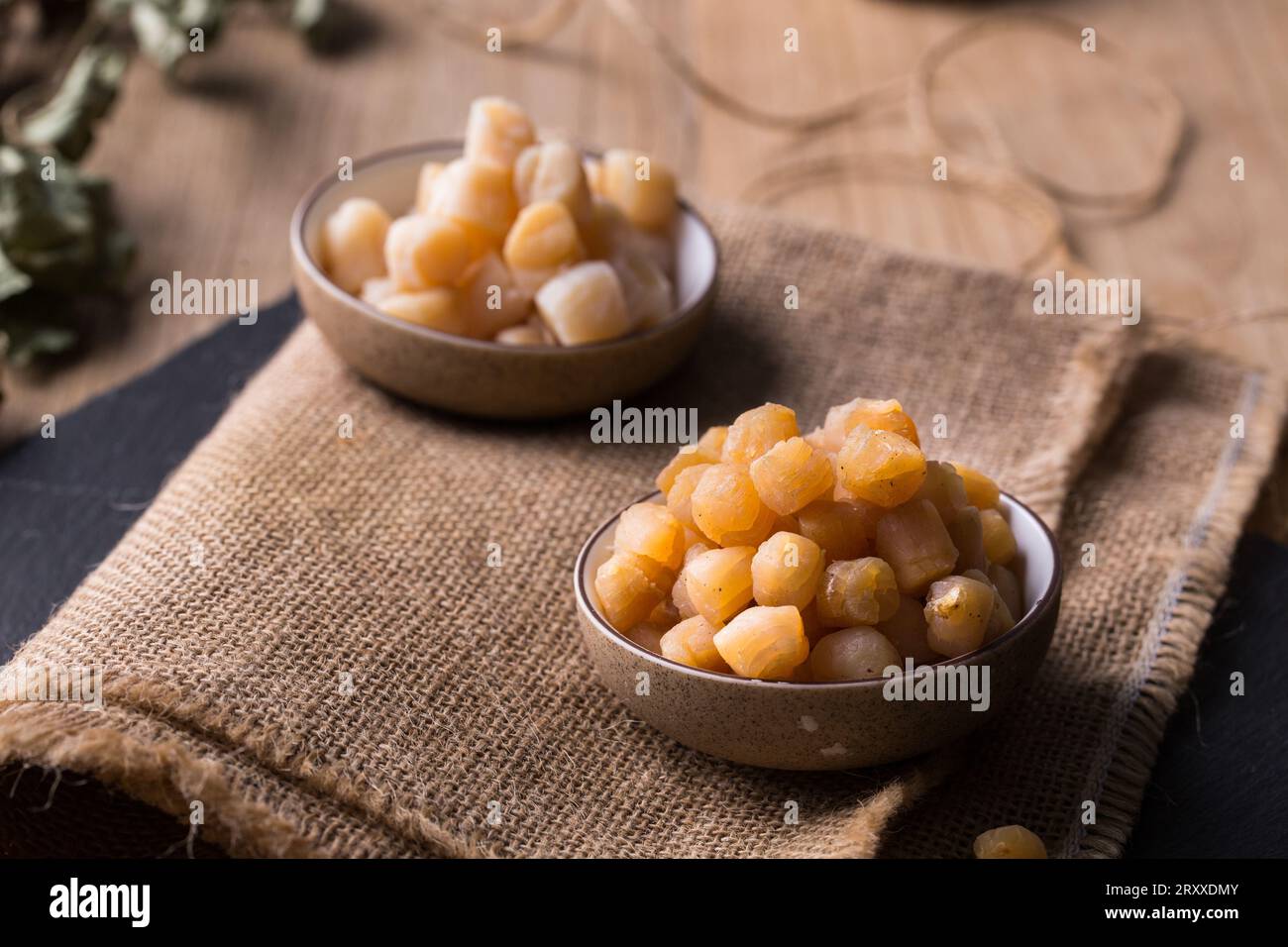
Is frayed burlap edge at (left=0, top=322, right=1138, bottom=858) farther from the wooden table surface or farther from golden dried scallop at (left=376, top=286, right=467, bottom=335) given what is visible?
the wooden table surface

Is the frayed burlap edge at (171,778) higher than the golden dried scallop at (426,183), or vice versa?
the golden dried scallop at (426,183)

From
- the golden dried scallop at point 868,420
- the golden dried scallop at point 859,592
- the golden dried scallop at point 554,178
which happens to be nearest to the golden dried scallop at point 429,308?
the golden dried scallop at point 554,178

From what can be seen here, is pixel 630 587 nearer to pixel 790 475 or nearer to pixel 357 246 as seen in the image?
pixel 790 475

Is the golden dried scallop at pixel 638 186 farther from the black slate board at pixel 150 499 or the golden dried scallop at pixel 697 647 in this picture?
the golden dried scallop at pixel 697 647

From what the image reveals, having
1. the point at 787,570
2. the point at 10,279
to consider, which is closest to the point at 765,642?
the point at 787,570
